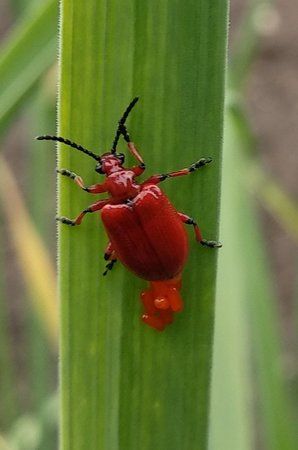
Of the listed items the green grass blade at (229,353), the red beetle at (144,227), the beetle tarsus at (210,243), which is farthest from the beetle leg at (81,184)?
the green grass blade at (229,353)

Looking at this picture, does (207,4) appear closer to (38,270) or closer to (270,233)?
(38,270)

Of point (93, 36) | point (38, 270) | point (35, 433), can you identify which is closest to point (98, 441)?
point (93, 36)

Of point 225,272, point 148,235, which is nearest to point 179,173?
point 148,235

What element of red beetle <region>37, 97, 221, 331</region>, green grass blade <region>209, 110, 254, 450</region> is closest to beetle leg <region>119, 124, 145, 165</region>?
red beetle <region>37, 97, 221, 331</region>

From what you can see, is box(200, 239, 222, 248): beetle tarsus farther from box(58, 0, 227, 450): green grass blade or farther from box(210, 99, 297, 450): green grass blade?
box(210, 99, 297, 450): green grass blade

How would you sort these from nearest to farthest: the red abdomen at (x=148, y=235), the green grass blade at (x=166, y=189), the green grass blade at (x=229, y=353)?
the green grass blade at (x=166, y=189) < the red abdomen at (x=148, y=235) < the green grass blade at (x=229, y=353)

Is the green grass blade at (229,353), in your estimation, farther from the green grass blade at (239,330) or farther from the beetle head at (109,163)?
the beetle head at (109,163)

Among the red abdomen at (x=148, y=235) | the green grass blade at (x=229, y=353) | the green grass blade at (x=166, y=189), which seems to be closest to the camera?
the green grass blade at (x=166, y=189)
